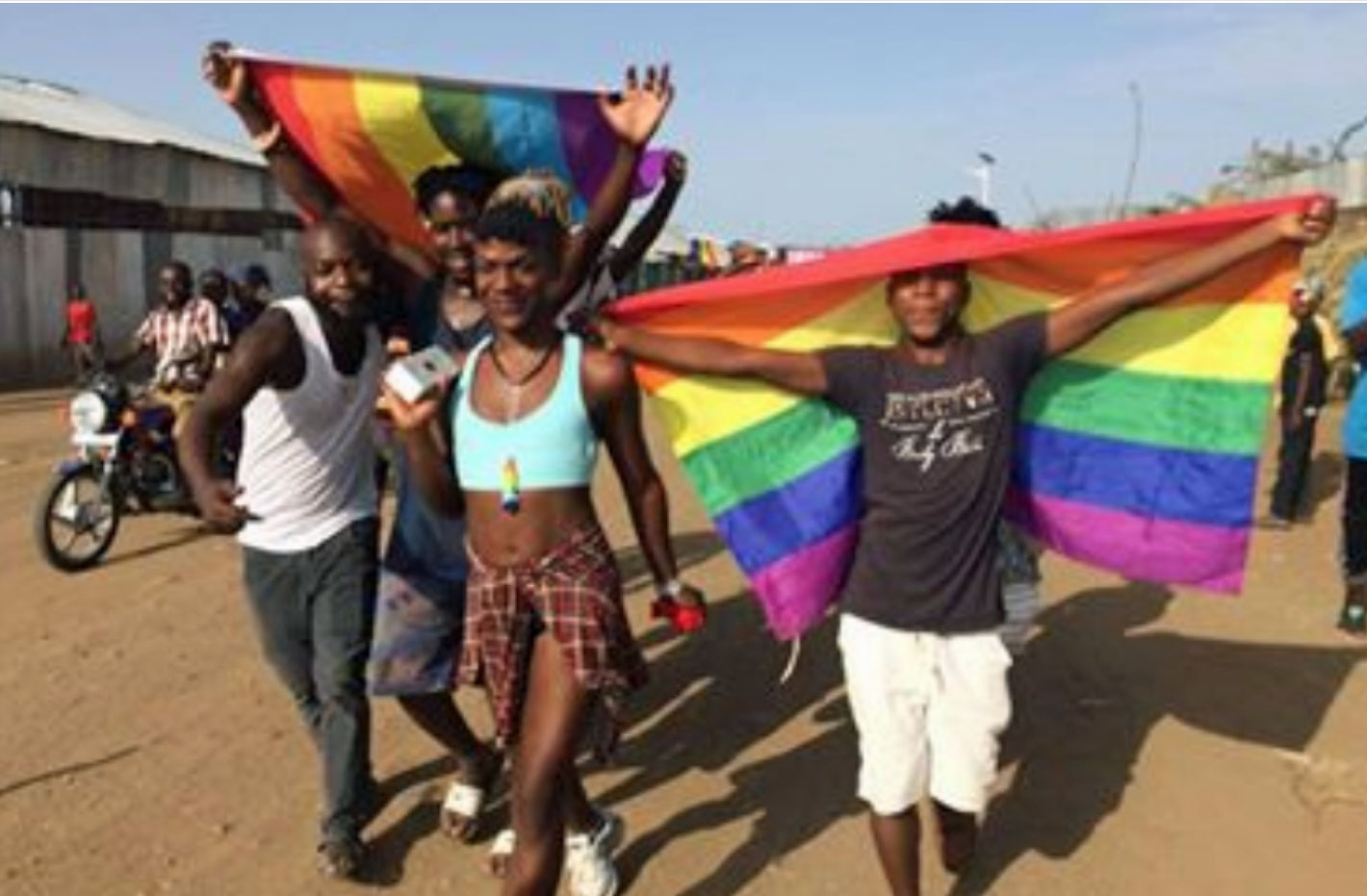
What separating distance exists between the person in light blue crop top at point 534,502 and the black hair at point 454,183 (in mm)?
819

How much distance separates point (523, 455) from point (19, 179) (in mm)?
19703

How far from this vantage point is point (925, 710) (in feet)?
13.6

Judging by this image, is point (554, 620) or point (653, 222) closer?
point (554, 620)

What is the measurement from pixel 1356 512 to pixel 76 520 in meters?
6.99

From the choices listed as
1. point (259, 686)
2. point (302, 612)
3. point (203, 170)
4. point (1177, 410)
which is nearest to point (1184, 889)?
point (1177, 410)

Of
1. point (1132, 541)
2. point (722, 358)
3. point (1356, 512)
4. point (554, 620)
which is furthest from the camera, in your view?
point (1356, 512)

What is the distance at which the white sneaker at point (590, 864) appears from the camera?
4312 millimetres

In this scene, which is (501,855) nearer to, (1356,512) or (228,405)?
(228,405)

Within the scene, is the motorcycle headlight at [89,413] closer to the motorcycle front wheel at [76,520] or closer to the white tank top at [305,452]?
the motorcycle front wheel at [76,520]

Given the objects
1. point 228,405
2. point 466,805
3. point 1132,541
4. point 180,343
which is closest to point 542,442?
point 228,405

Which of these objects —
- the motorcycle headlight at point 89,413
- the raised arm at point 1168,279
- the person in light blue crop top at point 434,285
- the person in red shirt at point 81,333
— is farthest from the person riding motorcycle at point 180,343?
the person in red shirt at point 81,333

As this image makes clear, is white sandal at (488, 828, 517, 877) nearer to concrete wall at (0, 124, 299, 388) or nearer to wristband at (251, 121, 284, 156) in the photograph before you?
wristband at (251, 121, 284, 156)

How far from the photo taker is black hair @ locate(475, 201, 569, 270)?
3.67 m

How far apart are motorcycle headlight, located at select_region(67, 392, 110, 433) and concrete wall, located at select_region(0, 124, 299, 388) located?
12248 mm
